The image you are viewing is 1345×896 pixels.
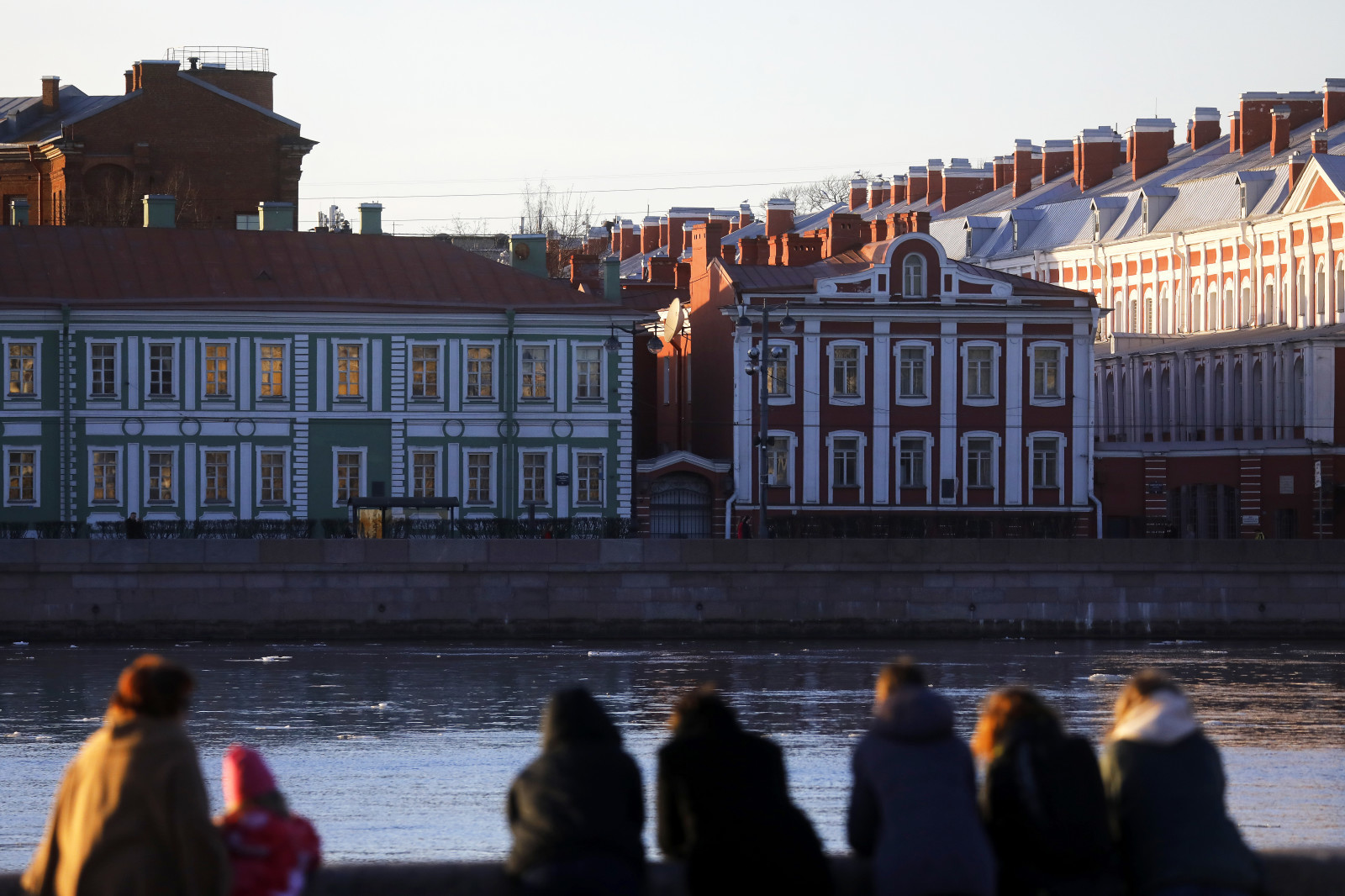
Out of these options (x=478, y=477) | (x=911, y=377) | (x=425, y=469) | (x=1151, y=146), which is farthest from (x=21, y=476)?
(x=1151, y=146)

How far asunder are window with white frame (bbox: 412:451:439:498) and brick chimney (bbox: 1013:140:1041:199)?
4668 centimetres

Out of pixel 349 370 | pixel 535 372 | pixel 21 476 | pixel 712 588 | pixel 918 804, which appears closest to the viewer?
pixel 918 804

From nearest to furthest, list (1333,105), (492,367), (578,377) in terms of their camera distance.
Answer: (492,367) → (578,377) → (1333,105)

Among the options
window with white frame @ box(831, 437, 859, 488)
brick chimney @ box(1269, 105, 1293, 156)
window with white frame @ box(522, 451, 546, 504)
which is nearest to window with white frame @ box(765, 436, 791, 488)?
window with white frame @ box(831, 437, 859, 488)

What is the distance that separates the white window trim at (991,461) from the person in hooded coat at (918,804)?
1695 inches

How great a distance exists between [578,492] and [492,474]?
199 centimetres

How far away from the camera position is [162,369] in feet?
150

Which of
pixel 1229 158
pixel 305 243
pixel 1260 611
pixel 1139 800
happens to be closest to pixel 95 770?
pixel 1139 800

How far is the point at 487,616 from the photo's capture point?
38.4 m

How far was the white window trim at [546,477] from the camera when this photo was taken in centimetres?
4688

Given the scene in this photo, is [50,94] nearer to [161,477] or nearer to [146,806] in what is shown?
[161,477]

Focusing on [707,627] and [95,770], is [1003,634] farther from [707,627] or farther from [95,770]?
[95,770]

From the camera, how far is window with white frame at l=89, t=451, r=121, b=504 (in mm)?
45031

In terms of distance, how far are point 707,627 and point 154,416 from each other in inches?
559
